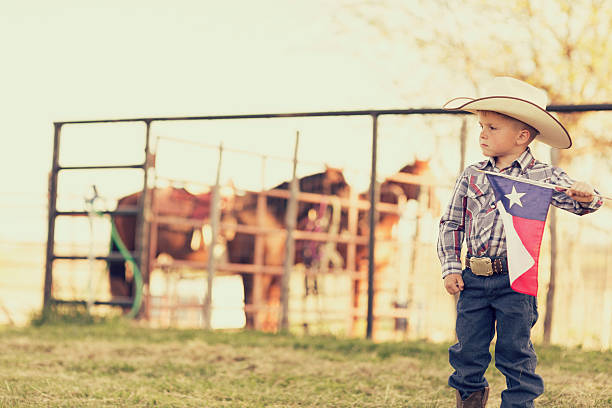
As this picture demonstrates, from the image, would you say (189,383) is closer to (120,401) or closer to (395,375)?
(120,401)

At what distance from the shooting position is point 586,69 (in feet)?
33.6

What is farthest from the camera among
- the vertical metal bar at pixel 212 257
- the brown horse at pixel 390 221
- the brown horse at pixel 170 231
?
the brown horse at pixel 390 221

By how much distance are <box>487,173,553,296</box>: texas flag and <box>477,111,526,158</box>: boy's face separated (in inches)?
4.3

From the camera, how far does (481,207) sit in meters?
2.79

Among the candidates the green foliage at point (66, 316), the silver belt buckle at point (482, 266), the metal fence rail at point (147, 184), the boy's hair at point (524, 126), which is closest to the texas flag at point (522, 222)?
the silver belt buckle at point (482, 266)

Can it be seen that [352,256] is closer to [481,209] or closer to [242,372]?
[242,372]

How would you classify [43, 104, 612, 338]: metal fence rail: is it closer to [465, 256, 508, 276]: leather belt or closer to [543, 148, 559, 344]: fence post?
[543, 148, 559, 344]: fence post

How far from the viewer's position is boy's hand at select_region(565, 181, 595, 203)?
8.32ft

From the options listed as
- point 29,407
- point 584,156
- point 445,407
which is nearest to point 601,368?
point 445,407

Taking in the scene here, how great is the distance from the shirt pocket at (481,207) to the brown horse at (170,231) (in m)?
5.93

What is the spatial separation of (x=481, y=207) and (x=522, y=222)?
0.19 meters

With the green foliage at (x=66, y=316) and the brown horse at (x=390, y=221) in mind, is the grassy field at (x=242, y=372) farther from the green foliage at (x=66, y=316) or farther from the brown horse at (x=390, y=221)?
the brown horse at (x=390, y=221)

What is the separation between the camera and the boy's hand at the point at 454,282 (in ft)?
8.97

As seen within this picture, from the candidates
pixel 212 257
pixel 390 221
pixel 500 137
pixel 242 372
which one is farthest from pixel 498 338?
pixel 390 221
